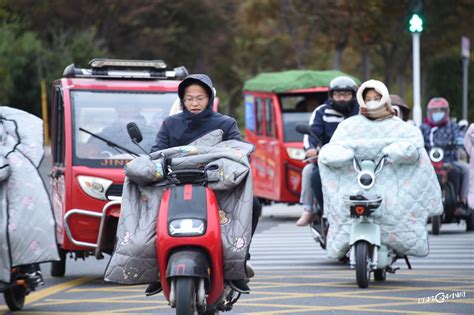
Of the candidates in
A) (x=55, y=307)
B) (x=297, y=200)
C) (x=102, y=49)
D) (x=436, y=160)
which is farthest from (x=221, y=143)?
(x=102, y=49)

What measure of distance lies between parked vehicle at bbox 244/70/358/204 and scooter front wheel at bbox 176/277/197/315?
1361 cm

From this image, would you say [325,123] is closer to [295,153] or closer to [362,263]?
[362,263]

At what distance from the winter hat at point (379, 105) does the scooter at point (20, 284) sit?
11.4ft

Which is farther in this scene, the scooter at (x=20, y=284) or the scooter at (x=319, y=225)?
the scooter at (x=319, y=225)

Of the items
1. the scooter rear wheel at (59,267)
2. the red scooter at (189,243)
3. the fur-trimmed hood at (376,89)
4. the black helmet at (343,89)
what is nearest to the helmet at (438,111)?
the black helmet at (343,89)

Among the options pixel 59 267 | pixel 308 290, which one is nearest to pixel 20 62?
pixel 59 267

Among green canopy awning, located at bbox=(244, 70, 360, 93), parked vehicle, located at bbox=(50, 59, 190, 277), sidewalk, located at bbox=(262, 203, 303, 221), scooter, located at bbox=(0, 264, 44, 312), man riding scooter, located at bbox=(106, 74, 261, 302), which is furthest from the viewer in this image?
sidewalk, located at bbox=(262, 203, 303, 221)

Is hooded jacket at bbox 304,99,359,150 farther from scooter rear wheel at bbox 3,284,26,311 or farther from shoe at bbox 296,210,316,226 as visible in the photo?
scooter rear wheel at bbox 3,284,26,311

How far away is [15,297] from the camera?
10.6 meters

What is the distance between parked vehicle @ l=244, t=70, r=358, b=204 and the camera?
21.9m

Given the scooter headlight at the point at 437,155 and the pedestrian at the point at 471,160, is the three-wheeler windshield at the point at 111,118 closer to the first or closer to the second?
the pedestrian at the point at 471,160

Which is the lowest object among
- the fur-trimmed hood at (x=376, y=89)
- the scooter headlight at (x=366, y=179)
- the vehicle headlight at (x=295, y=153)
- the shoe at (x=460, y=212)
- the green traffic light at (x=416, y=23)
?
the shoe at (x=460, y=212)

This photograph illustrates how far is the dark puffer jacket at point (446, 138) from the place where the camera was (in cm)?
1819

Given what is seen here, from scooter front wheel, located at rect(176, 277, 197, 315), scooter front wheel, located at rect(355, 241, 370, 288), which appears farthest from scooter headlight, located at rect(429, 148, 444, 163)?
scooter front wheel, located at rect(176, 277, 197, 315)
